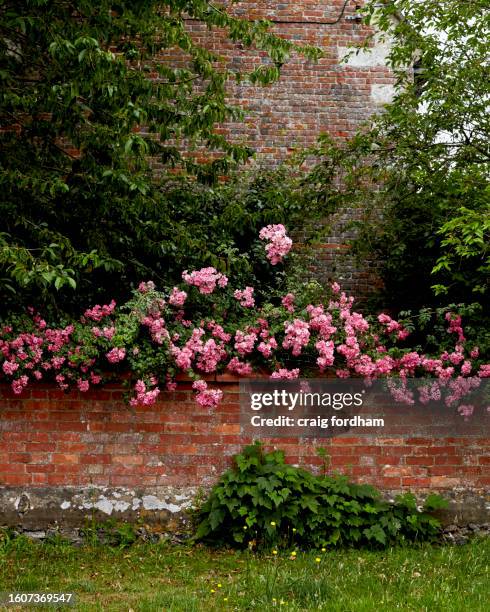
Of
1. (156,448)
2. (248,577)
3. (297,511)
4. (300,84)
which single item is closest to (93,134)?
(156,448)

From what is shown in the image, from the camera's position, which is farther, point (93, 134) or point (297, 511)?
point (93, 134)

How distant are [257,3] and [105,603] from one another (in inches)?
321

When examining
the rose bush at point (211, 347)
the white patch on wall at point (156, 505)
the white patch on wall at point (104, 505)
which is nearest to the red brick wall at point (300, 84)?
the rose bush at point (211, 347)

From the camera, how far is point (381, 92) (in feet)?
31.3

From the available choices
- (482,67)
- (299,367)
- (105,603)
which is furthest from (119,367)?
(482,67)

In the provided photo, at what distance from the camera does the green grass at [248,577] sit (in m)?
4.15

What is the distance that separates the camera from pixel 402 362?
19.3 feet

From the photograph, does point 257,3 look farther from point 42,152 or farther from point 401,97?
point 42,152

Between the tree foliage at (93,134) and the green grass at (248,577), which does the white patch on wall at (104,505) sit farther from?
the tree foliage at (93,134)

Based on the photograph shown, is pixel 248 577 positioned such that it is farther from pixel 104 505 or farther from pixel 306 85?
pixel 306 85

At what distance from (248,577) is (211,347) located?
1.85 m

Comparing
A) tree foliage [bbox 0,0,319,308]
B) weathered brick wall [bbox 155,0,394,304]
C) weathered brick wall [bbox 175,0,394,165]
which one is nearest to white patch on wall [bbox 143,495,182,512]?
tree foliage [bbox 0,0,319,308]

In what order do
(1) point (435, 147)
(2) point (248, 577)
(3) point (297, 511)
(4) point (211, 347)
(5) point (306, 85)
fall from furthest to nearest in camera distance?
1. (5) point (306, 85)
2. (1) point (435, 147)
3. (4) point (211, 347)
4. (3) point (297, 511)
5. (2) point (248, 577)

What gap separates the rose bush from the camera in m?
5.63
